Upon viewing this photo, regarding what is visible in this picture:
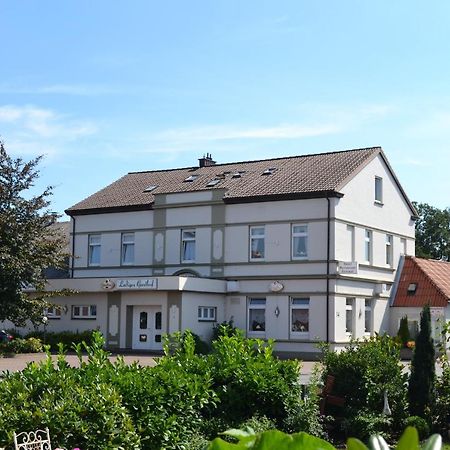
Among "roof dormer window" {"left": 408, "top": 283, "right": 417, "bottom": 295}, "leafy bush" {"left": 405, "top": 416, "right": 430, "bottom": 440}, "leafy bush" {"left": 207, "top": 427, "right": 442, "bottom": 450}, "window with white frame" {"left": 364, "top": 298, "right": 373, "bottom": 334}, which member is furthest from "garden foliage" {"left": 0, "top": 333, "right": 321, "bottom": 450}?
"roof dormer window" {"left": 408, "top": 283, "right": 417, "bottom": 295}

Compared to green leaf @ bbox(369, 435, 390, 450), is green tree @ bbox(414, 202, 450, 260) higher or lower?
higher

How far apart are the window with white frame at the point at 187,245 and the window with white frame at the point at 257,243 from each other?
3166 mm

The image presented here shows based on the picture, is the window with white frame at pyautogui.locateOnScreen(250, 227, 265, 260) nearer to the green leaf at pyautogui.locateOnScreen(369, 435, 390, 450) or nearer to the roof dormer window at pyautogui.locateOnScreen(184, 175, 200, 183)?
the roof dormer window at pyautogui.locateOnScreen(184, 175, 200, 183)

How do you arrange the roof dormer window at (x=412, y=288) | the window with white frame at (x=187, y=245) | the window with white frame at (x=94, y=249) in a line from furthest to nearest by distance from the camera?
the window with white frame at (x=94, y=249)
the roof dormer window at (x=412, y=288)
the window with white frame at (x=187, y=245)

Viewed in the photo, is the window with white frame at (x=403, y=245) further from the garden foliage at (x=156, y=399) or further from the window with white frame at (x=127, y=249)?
the garden foliage at (x=156, y=399)

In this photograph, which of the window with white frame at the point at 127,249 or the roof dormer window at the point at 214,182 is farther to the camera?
the window with white frame at the point at 127,249

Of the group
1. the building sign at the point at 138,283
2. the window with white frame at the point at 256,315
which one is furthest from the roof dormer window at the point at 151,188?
the window with white frame at the point at 256,315

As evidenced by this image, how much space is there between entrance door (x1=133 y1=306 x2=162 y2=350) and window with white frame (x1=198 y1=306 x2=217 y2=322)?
1.83m

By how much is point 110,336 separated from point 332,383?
79.1 ft

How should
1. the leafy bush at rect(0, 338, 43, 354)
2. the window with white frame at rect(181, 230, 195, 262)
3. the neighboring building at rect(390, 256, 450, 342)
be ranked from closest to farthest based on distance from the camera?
1. the leafy bush at rect(0, 338, 43, 354)
2. the window with white frame at rect(181, 230, 195, 262)
3. the neighboring building at rect(390, 256, 450, 342)

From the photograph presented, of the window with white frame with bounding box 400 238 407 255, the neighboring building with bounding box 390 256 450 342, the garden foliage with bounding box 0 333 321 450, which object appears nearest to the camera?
the garden foliage with bounding box 0 333 321 450

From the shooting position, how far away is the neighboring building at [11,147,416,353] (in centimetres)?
3428

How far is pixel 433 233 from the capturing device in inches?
2881

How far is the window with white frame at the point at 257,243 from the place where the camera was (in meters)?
35.7
